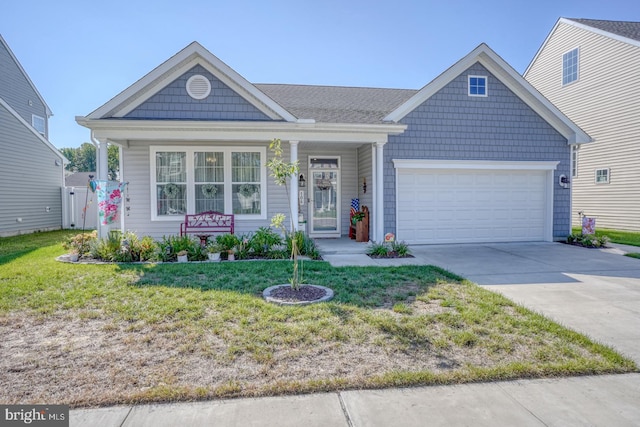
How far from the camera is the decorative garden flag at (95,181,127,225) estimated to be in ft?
27.1

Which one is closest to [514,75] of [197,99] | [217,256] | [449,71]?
[449,71]

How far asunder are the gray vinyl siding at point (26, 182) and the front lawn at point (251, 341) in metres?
9.63

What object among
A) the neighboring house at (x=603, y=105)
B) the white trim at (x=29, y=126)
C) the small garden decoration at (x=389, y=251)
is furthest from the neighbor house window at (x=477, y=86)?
the white trim at (x=29, y=126)

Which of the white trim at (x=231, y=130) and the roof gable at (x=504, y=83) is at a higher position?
the roof gable at (x=504, y=83)

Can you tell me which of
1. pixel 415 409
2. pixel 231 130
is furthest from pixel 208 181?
pixel 415 409

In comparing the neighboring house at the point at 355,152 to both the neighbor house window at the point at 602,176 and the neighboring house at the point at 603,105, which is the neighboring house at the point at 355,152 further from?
the neighbor house window at the point at 602,176

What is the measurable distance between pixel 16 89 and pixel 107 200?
51.2 feet

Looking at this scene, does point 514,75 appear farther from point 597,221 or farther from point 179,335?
point 179,335

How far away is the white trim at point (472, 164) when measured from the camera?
10555 mm

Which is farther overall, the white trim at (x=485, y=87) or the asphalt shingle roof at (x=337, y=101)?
the white trim at (x=485, y=87)

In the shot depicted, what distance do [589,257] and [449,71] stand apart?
234 inches

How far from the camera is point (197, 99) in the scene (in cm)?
936

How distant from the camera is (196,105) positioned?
9.36 meters

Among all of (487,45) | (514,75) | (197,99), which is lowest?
(197,99)
